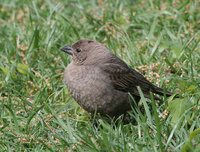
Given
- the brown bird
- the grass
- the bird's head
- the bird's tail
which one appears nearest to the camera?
the grass

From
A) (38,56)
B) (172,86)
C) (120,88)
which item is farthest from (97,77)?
(38,56)

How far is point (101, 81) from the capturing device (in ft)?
21.1

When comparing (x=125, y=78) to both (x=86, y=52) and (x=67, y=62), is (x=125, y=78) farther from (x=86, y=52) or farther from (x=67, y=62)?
(x=67, y=62)

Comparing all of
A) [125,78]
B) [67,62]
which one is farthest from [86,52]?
[67,62]

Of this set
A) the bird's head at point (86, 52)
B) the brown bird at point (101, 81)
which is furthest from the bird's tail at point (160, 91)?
the bird's head at point (86, 52)

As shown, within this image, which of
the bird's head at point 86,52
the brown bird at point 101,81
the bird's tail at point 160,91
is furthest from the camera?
the bird's head at point 86,52

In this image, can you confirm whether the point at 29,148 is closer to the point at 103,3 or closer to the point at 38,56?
the point at 38,56

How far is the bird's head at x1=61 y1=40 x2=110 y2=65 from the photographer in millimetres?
6738

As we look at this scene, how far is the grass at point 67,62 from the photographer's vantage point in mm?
5645

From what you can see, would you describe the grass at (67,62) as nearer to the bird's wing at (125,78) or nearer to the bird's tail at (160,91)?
the bird's tail at (160,91)

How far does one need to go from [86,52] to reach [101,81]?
55cm

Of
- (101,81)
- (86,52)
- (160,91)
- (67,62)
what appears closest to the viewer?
(101,81)

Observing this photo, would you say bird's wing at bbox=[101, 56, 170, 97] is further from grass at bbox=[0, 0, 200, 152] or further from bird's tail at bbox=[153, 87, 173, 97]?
grass at bbox=[0, 0, 200, 152]

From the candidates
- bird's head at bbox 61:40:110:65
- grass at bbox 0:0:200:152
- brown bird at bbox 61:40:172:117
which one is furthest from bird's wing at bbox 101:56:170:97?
grass at bbox 0:0:200:152
